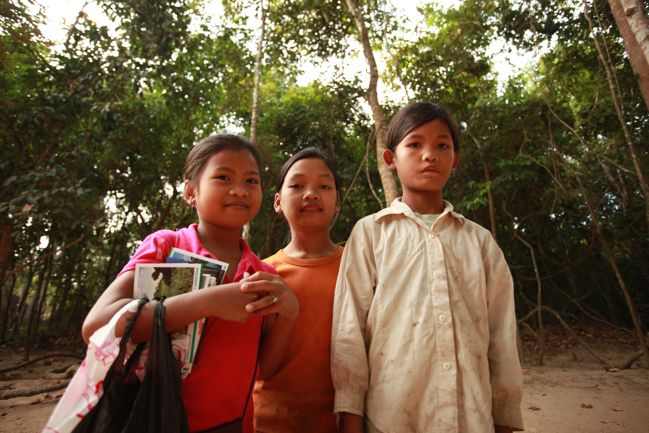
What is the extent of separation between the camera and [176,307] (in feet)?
3.34

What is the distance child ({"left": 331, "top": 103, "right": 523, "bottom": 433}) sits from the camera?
128 centimetres

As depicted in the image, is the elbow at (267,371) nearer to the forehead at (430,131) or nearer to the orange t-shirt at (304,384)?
the orange t-shirt at (304,384)

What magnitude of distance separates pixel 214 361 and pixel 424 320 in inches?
29.7

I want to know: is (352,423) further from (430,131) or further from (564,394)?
(564,394)

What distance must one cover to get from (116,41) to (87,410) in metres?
5.73

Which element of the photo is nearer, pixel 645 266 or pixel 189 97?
pixel 189 97

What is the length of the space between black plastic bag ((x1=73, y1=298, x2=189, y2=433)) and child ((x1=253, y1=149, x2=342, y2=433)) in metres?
0.65

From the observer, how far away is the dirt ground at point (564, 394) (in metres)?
3.45

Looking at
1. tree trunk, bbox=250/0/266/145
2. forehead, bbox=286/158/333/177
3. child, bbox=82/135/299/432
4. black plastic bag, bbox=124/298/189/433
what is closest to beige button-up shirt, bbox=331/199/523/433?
child, bbox=82/135/299/432

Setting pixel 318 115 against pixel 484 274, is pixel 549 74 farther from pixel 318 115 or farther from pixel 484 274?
pixel 484 274

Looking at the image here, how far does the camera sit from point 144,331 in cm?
99

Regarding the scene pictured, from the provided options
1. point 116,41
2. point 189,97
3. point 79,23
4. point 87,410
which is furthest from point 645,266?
point 79,23

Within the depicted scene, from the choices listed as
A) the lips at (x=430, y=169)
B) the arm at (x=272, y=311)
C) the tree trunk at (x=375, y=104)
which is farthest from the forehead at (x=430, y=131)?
the tree trunk at (x=375, y=104)

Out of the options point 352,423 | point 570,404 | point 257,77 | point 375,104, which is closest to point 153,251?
point 352,423
